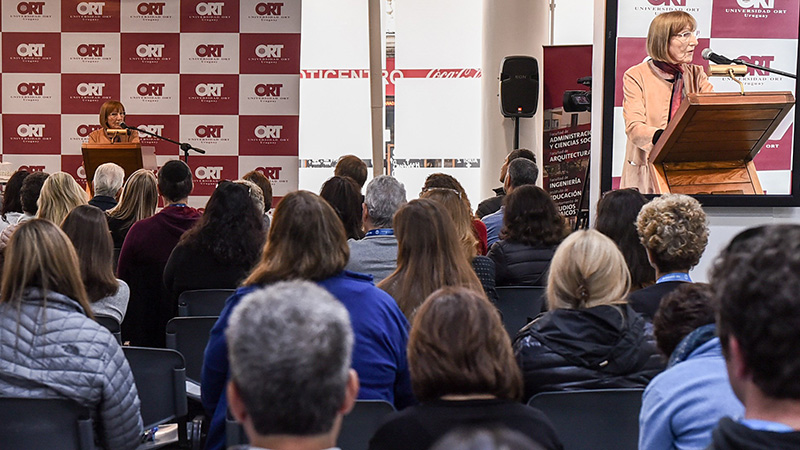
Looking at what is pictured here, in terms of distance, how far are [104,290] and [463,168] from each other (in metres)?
6.62

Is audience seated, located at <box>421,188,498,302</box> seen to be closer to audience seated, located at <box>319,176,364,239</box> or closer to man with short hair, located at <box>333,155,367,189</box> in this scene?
audience seated, located at <box>319,176,364,239</box>

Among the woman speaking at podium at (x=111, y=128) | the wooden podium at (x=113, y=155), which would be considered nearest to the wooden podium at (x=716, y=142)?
the wooden podium at (x=113, y=155)

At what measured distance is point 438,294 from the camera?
1743 mm

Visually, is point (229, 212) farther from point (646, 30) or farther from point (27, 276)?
point (646, 30)

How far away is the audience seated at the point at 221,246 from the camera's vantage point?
143 inches

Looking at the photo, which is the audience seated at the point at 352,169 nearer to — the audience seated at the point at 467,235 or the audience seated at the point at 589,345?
the audience seated at the point at 467,235

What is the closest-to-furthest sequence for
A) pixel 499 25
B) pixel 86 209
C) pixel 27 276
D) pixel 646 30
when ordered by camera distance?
pixel 27 276, pixel 86 209, pixel 646 30, pixel 499 25

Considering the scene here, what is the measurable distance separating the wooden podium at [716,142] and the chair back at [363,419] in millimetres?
2912

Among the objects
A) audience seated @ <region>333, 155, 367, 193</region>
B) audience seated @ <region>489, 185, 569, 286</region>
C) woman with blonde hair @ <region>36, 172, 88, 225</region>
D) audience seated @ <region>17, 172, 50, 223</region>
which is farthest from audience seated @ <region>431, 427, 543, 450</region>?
audience seated @ <region>333, 155, 367, 193</region>

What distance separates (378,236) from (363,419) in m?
1.52

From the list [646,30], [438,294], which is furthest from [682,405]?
[646,30]

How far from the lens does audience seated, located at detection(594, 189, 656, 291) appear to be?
3262 mm

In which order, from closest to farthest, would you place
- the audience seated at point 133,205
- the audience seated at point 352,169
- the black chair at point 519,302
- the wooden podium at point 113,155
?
the black chair at point 519,302, the audience seated at point 133,205, the audience seated at point 352,169, the wooden podium at point 113,155

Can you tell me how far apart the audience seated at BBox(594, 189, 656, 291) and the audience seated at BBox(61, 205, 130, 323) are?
1.92 metres
